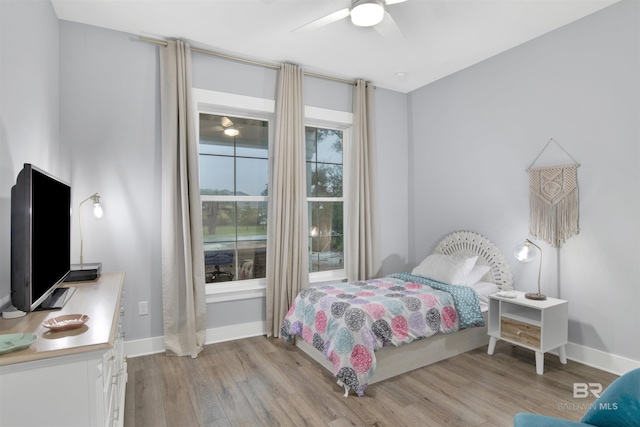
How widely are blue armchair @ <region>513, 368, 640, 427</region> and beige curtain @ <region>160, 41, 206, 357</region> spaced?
8.66ft

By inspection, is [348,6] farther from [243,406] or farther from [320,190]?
[243,406]

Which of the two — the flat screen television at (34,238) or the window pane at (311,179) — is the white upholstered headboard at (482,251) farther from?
the flat screen television at (34,238)

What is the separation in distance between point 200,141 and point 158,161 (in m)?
0.49

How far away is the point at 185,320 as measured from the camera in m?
3.17

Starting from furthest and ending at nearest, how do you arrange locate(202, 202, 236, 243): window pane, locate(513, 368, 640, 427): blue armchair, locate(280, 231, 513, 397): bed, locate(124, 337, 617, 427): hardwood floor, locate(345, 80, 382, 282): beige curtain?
locate(345, 80, 382, 282): beige curtain
locate(202, 202, 236, 243): window pane
locate(280, 231, 513, 397): bed
locate(124, 337, 617, 427): hardwood floor
locate(513, 368, 640, 427): blue armchair

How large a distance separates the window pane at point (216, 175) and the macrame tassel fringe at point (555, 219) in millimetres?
2861

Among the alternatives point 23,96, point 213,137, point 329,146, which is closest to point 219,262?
point 213,137

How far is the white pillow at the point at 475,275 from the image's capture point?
3395mm

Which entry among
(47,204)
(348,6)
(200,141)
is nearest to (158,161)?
(200,141)

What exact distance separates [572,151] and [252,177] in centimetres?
291

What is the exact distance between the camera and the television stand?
1668 millimetres

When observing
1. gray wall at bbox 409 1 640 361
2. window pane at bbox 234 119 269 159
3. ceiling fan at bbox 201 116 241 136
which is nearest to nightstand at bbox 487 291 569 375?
gray wall at bbox 409 1 640 361

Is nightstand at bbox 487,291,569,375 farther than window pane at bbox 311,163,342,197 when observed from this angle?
No

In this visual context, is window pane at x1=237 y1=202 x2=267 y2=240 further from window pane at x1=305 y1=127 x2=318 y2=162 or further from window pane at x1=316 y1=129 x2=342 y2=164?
window pane at x1=316 y1=129 x2=342 y2=164
